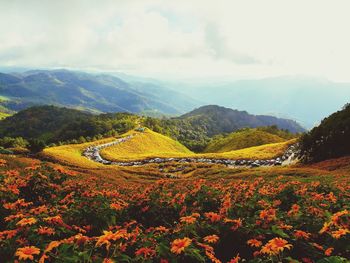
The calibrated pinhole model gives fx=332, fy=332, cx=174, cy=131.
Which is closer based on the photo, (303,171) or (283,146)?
(303,171)

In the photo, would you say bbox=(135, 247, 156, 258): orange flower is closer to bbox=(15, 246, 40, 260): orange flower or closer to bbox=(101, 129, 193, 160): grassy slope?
bbox=(15, 246, 40, 260): orange flower

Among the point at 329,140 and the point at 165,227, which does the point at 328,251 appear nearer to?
the point at 165,227

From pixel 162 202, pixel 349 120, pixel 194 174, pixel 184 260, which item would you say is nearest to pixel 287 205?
pixel 162 202

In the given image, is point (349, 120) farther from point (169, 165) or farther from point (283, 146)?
point (169, 165)

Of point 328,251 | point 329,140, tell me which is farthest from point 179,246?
point 329,140

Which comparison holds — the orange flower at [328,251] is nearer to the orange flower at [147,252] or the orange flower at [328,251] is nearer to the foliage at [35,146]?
the orange flower at [147,252]

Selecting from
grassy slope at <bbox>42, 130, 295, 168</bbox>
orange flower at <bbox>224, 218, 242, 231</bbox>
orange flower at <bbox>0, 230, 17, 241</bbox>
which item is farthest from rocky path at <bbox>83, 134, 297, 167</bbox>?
orange flower at <bbox>0, 230, 17, 241</bbox>

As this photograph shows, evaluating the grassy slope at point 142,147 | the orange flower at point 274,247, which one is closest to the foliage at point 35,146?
the grassy slope at point 142,147
